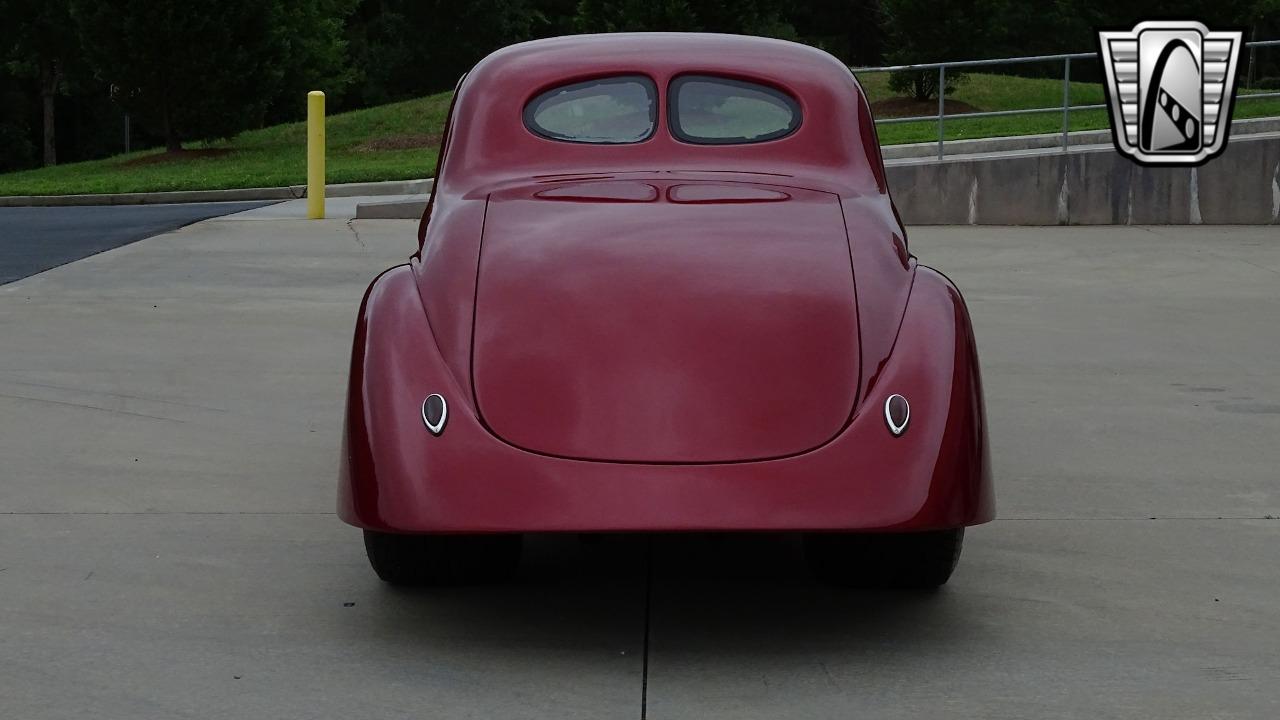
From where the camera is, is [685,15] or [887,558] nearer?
[887,558]

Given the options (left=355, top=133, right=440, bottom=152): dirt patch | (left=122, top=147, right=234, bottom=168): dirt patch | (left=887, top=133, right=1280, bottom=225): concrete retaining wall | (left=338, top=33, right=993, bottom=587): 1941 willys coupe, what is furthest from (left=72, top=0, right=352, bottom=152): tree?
(left=338, top=33, right=993, bottom=587): 1941 willys coupe


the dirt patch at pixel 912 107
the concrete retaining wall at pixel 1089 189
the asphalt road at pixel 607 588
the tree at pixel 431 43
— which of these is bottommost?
the tree at pixel 431 43

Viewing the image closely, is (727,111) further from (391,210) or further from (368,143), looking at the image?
(368,143)

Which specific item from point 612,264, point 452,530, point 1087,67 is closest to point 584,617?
point 452,530

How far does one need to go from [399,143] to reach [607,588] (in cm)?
2569

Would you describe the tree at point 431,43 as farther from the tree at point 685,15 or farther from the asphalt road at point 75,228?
the asphalt road at point 75,228

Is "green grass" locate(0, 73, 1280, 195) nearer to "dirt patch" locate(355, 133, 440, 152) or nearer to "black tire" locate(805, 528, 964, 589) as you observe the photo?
"dirt patch" locate(355, 133, 440, 152)

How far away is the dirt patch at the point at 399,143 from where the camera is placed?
2975cm

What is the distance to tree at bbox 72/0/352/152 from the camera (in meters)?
30.0

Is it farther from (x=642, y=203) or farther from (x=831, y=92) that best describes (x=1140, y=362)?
(x=642, y=203)

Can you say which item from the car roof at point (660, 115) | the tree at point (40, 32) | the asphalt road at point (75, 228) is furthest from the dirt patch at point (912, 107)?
the car roof at point (660, 115)

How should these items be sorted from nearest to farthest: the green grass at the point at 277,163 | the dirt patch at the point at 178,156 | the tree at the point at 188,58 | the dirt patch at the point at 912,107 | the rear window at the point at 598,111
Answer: the rear window at the point at 598,111 → the green grass at the point at 277,163 → the dirt patch at the point at 912,107 → the tree at the point at 188,58 → the dirt patch at the point at 178,156

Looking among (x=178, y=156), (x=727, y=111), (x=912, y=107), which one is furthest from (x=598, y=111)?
(x=178, y=156)

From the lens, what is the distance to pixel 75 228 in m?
17.0
